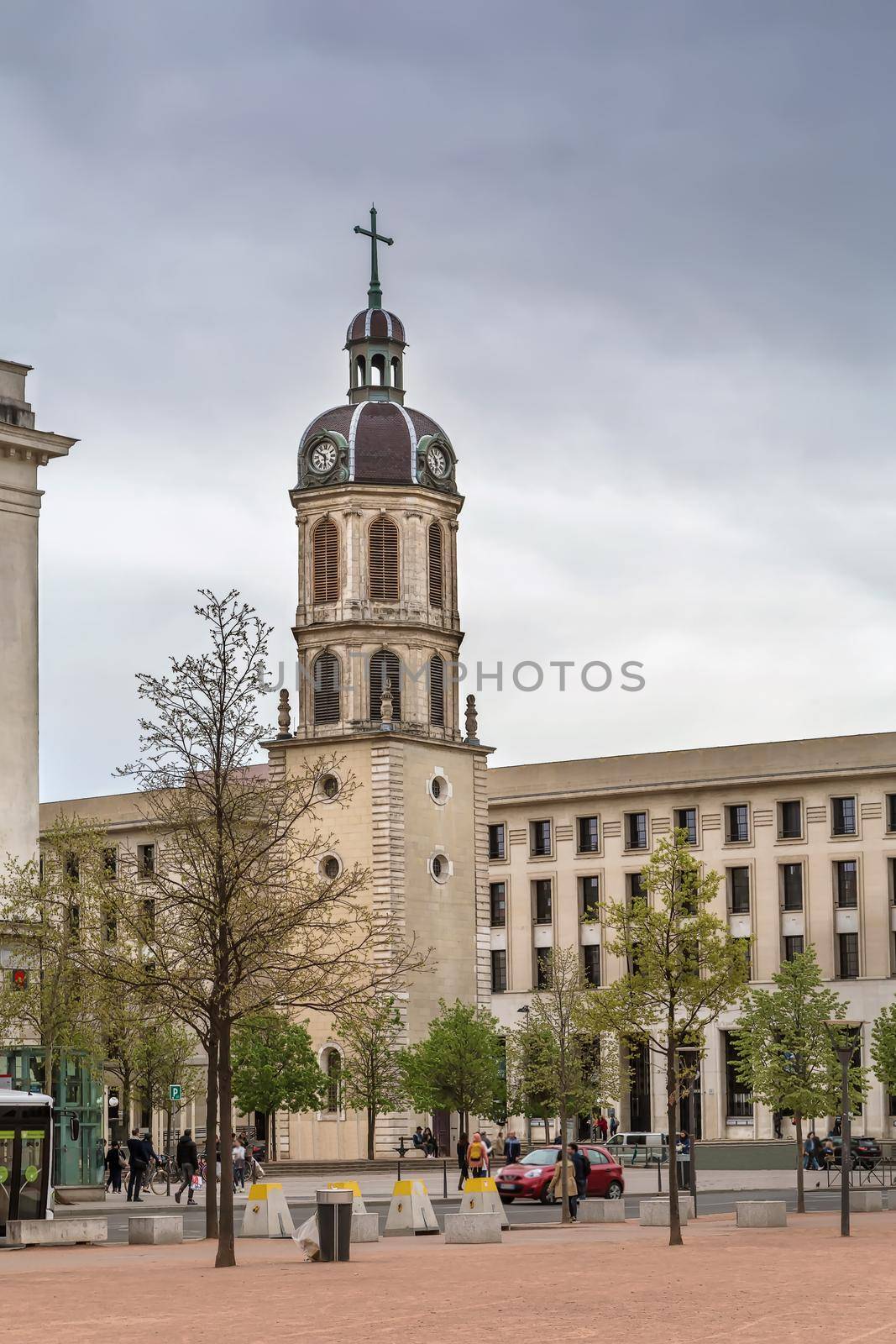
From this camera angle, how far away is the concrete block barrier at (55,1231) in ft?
109

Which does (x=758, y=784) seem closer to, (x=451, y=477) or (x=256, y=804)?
(x=451, y=477)

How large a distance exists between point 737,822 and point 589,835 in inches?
289

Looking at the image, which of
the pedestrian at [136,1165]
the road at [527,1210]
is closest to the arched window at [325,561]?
the road at [527,1210]

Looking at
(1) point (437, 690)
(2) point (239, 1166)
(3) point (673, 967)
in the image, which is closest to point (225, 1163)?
(3) point (673, 967)

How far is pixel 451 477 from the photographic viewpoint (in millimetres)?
88875

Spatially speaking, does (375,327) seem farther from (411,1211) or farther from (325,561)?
(411,1211)

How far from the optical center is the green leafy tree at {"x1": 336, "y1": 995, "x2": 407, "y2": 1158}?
72062mm

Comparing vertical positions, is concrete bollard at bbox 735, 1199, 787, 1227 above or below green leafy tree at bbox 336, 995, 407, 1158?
below

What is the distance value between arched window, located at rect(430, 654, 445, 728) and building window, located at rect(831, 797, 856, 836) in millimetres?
19130

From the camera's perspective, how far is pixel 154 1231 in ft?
115

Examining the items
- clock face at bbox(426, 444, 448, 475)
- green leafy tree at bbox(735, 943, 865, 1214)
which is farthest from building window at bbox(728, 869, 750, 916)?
green leafy tree at bbox(735, 943, 865, 1214)

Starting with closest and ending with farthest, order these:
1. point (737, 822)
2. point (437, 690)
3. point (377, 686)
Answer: point (377, 686)
point (437, 690)
point (737, 822)

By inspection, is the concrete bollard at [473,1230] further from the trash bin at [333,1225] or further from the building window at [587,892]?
the building window at [587,892]

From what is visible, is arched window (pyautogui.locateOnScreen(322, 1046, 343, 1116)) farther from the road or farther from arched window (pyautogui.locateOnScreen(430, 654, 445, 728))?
the road
